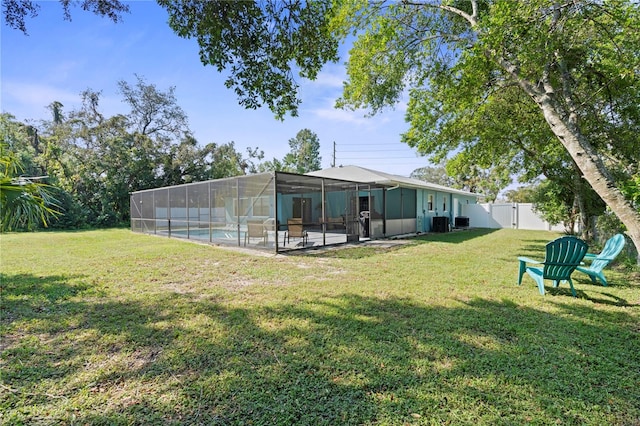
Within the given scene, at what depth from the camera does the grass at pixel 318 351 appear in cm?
226

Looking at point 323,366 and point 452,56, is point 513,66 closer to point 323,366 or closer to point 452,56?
point 452,56

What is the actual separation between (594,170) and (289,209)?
1647cm

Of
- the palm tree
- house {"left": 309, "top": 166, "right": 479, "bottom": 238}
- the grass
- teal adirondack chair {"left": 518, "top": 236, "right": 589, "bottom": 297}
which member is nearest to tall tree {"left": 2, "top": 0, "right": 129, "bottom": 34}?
the palm tree

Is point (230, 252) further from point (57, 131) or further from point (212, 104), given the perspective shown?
point (57, 131)

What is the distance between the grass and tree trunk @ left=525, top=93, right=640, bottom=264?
132 centimetres

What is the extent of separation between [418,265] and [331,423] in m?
5.88

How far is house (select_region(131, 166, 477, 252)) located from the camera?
9876 millimetres

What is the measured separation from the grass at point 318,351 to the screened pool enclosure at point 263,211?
3.84 m

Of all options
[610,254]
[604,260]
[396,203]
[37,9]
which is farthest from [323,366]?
[396,203]

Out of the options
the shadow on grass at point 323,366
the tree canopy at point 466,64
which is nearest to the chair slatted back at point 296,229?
the tree canopy at point 466,64

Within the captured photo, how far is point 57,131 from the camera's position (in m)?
25.1

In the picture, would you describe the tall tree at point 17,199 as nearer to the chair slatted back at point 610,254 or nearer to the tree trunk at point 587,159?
the tree trunk at point 587,159

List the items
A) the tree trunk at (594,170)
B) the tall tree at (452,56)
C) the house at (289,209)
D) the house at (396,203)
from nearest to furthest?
the tall tree at (452,56) < the tree trunk at (594,170) < the house at (289,209) < the house at (396,203)

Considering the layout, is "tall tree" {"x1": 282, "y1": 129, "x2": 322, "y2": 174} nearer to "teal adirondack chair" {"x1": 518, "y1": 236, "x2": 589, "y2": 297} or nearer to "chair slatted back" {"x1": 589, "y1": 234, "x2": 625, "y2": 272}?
"chair slatted back" {"x1": 589, "y1": 234, "x2": 625, "y2": 272}
